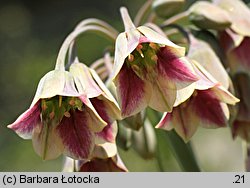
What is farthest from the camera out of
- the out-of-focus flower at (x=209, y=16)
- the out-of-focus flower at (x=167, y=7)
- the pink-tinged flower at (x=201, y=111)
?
the out-of-focus flower at (x=167, y=7)

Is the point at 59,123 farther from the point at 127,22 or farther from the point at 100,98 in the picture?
the point at 127,22

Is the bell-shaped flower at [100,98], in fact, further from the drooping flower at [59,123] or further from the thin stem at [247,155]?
the thin stem at [247,155]

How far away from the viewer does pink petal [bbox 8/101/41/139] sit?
1.46 meters

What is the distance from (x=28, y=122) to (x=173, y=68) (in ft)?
1.08

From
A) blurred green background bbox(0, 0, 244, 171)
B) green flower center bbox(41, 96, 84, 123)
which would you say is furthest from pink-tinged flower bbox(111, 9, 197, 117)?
blurred green background bbox(0, 0, 244, 171)

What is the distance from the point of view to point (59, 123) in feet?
5.12

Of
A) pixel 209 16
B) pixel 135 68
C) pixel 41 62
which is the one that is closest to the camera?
pixel 135 68

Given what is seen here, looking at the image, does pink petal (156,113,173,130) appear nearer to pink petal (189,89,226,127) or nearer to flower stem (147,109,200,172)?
pink petal (189,89,226,127)

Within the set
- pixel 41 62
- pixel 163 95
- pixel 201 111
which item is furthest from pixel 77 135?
pixel 41 62

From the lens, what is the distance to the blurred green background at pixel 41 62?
288 cm

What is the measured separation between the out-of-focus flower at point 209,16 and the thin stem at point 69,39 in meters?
0.22

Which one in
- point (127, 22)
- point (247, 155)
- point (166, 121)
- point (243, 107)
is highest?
point (127, 22)

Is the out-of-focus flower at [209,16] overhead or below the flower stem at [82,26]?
below

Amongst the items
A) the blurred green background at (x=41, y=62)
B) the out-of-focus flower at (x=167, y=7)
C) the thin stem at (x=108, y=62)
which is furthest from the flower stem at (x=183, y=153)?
the out-of-focus flower at (x=167, y=7)
